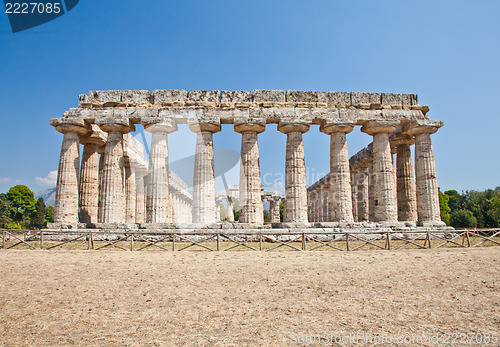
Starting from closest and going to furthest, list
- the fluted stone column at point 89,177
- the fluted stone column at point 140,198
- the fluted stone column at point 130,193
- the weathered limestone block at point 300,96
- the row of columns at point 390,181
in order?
the row of columns at point 390,181
the weathered limestone block at point 300,96
the fluted stone column at point 89,177
the fluted stone column at point 130,193
the fluted stone column at point 140,198

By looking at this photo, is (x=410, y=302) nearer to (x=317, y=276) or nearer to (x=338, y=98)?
(x=317, y=276)

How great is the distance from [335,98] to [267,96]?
15.7ft

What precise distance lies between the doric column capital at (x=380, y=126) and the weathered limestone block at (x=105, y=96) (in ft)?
56.7

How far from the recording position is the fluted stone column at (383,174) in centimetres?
2230

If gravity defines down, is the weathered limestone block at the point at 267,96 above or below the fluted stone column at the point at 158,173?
above

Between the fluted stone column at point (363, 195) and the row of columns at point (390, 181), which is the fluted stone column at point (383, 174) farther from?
the fluted stone column at point (363, 195)

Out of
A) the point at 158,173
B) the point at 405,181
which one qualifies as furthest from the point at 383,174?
the point at 158,173

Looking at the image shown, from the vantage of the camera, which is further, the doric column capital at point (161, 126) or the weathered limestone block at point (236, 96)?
the weathered limestone block at point (236, 96)

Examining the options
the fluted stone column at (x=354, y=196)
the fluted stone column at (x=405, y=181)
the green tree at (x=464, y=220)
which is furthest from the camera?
the green tree at (x=464, y=220)

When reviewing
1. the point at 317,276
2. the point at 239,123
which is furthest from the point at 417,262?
the point at 239,123

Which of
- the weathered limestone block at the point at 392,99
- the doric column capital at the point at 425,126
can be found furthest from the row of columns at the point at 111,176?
the doric column capital at the point at 425,126

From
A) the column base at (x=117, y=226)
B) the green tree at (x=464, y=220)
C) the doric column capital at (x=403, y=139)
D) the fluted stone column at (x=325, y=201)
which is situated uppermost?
the doric column capital at (x=403, y=139)

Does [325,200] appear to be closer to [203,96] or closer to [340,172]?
[340,172]

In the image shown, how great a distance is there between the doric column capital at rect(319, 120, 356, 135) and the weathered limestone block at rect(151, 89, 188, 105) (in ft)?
32.3
